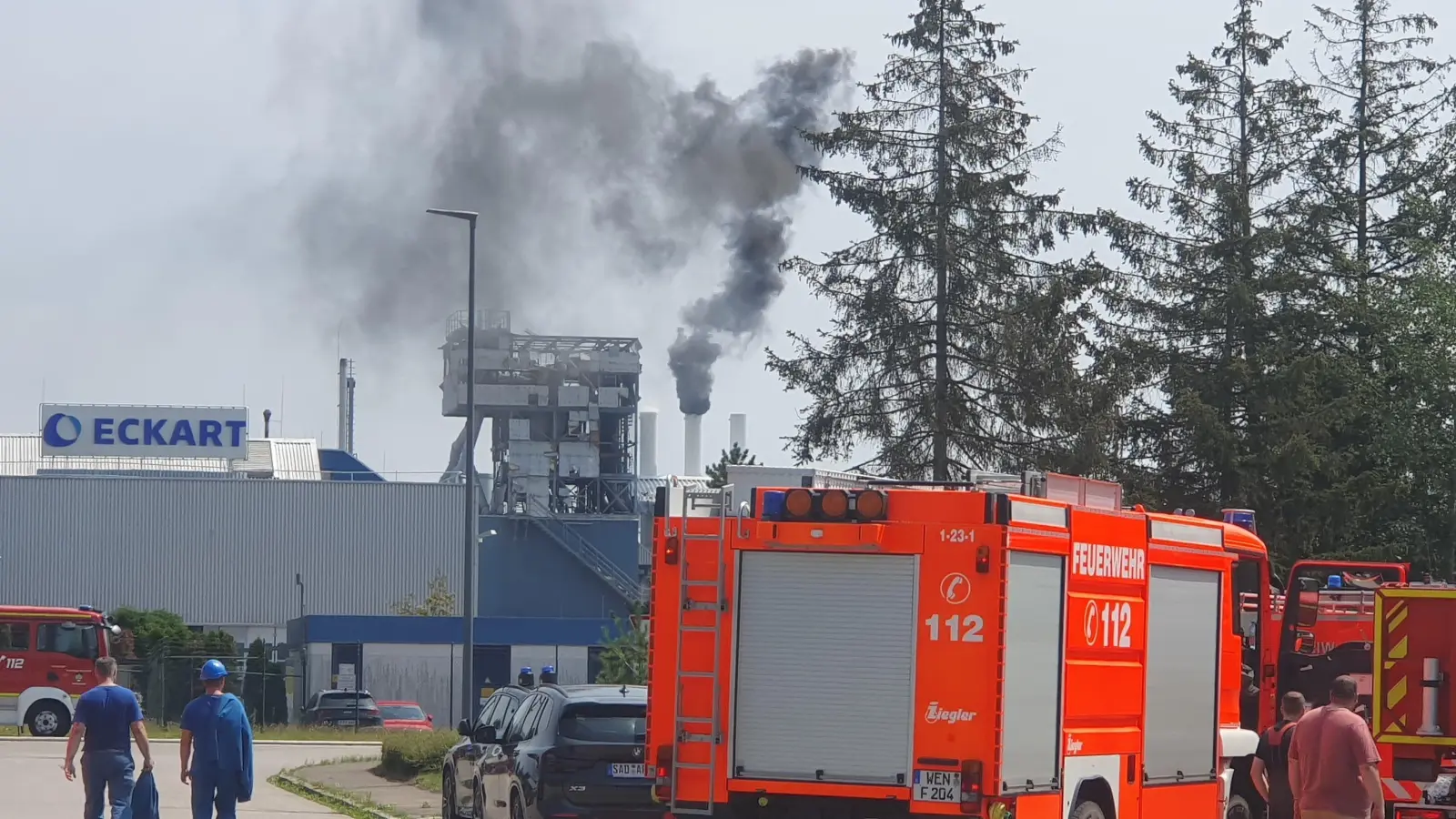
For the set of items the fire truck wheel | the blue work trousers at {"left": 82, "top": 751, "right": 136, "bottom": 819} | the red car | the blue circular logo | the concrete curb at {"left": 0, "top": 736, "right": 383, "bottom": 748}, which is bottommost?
the red car

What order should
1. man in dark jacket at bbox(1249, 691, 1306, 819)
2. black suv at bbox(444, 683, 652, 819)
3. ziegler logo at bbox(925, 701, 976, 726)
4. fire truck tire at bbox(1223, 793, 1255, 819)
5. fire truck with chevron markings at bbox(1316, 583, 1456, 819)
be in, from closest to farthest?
ziegler logo at bbox(925, 701, 976, 726)
fire truck with chevron markings at bbox(1316, 583, 1456, 819)
man in dark jacket at bbox(1249, 691, 1306, 819)
black suv at bbox(444, 683, 652, 819)
fire truck tire at bbox(1223, 793, 1255, 819)

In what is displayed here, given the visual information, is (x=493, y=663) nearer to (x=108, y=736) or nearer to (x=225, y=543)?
(x=225, y=543)

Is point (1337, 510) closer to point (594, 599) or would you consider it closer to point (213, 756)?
point (213, 756)

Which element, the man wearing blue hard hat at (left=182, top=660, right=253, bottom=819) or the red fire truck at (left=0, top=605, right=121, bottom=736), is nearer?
the man wearing blue hard hat at (left=182, top=660, right=253, bottom=819)

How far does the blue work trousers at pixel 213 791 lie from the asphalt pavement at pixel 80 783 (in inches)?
270

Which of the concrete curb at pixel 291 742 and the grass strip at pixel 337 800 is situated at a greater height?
the grass strip at pixel 337 800

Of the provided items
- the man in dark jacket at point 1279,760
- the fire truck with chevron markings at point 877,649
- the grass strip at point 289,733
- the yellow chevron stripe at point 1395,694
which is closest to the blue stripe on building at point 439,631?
the grass strip at point 289,733

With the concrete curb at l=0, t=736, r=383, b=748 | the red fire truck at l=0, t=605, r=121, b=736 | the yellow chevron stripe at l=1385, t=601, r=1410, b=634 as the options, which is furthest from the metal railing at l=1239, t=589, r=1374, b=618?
the red fire truck at l=0, t=605, r=121, b=736

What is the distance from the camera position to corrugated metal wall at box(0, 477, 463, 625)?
67875 mm

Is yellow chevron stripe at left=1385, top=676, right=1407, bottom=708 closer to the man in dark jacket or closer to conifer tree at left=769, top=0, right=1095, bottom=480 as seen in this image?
the man in dark jacket

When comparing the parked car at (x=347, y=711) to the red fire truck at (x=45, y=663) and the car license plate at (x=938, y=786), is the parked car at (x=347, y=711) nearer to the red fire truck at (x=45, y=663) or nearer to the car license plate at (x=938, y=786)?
the red fire truck at (x=45, y=663)

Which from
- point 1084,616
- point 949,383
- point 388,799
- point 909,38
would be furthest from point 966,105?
point 1084,616

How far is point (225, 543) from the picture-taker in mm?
68688

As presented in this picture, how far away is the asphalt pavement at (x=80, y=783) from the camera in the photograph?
20.9m
